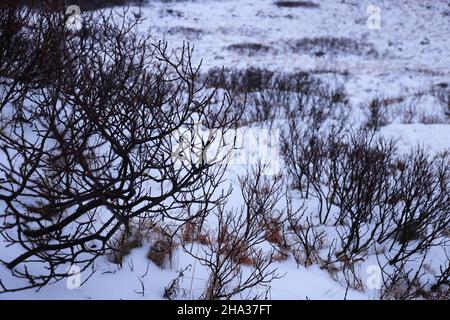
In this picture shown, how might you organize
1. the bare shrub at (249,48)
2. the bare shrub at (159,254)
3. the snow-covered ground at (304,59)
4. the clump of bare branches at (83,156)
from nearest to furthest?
the clump of bare branches at (83,156)
the snow-covered ground at (304,59)
the bare shrub at (159,254)
the bare shrub at (249,48)

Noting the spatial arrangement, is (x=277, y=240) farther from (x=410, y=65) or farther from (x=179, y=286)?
(x=410, y=65)

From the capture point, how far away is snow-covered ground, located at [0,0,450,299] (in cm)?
258

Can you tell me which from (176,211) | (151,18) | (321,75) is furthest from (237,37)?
(176,211)

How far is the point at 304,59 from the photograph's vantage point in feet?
51.4

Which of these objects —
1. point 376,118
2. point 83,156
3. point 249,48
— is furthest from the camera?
point 249,48

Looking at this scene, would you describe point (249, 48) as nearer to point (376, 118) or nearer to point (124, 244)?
point (376, 118)

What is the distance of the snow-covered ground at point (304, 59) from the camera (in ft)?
8.46

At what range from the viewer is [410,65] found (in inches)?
613

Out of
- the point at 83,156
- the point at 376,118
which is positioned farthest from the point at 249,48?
the point at 83,156

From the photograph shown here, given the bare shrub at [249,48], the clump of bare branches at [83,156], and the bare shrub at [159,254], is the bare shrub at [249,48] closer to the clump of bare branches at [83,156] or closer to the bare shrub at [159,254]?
the clump of bare branches at [83,156]

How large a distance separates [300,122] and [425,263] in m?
4.49

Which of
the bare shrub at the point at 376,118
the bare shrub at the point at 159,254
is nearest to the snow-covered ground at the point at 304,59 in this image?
the bare shrub at the point at 159,254

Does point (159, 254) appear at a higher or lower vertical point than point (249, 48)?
lower
